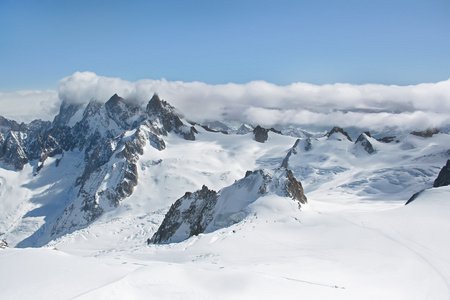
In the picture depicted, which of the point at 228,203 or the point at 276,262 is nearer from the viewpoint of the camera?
the point at 276,262

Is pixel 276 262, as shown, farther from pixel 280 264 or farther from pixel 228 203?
pixel 228 203

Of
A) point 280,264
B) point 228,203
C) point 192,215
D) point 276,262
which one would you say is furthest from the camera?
point 192,215

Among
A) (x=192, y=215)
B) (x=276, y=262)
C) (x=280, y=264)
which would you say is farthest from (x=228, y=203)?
(x=280, y=264)

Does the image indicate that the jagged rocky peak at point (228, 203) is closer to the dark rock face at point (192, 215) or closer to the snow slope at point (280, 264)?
the dark rock face at point (192, 215)

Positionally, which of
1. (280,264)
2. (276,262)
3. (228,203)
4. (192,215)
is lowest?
(192,215)

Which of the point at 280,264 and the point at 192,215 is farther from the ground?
the point at 280,264

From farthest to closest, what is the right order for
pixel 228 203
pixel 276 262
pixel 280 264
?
pixel 228 203
pixel 276 262
pixel 280 264

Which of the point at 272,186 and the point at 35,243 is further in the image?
the point at 35,243

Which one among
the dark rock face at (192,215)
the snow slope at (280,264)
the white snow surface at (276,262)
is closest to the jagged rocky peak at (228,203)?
the dark rock face at (192,215)

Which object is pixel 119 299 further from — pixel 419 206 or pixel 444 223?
pixel 419 206

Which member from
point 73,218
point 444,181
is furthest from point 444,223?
point 73,218
